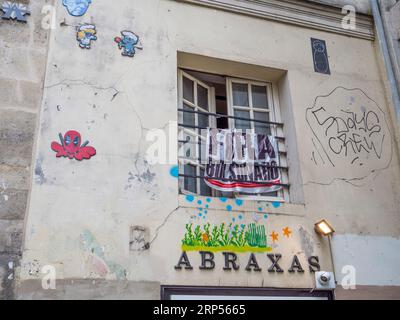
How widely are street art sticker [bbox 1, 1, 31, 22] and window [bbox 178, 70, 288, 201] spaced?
6.87 ft

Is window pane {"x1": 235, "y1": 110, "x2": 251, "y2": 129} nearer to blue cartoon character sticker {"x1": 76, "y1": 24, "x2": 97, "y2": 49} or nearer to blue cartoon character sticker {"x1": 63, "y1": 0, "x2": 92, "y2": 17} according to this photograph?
blue cartoon character sticker {"x1": 76, "y1": 24, "x2": 97, "y2": 49}

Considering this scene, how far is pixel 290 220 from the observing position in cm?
597

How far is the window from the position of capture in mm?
6219

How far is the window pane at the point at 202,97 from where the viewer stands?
6814 millimetres

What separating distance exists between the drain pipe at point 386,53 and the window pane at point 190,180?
3.06m

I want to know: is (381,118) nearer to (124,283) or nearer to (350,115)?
(350,115)

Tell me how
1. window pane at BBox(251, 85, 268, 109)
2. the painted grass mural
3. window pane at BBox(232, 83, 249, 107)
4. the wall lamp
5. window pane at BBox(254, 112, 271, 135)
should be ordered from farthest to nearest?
window pane at BBox(251, 85, 268, 109)
window pane at BBox(232, 83, 249, 107)
window pane at BBox(254, 112, 271, 135)
the wall lamp
the painted grass mural

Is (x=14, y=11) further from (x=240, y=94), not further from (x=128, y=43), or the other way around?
(x=240, y=94)

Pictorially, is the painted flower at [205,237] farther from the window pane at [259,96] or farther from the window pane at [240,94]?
the window pane at [259,96]

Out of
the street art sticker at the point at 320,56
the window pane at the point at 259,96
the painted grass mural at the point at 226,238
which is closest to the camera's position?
the painted grass mural at the point at 226,238

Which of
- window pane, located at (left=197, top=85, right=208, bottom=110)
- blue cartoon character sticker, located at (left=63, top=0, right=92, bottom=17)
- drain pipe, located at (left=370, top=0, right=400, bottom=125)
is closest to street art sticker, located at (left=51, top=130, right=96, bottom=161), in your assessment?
blue cartoon character sticker, located at (left=63, top=0, right=92, bottom=17)

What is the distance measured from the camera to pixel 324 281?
18.8 feet

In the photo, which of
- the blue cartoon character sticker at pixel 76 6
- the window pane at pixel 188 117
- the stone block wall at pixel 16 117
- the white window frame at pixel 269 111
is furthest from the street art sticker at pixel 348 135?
the stone block wall at pixel 16 117
